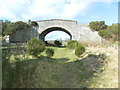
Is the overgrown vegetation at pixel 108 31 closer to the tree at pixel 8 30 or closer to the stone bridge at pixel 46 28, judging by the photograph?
the stone bridge at pixel 46 28

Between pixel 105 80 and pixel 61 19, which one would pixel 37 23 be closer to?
pixel 61 19

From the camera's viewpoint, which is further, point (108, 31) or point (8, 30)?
point (8, 30)

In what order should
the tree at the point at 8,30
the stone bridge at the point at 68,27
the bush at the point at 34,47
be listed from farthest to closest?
the tree at the point at 8,30, the stone bridge at the point at 68,27, the bush at the point at 34,47

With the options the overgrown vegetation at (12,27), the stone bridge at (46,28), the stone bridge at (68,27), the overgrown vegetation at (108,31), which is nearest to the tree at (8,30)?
the overgrown vegetation at (12,27)

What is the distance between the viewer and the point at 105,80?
4734 mm

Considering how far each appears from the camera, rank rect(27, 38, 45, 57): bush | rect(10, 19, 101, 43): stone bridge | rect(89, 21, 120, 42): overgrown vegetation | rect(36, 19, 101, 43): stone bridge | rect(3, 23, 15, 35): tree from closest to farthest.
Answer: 1. rect(27, 38, 45, 57): bush
2. rect(89, 21, 120, 42): overgrown vegetation
3. rect(36, 19, 101, 43): stone bridge
4. rect(3, 23, 15, 35): tree
5. rect(10, 19, 101, 43): stone bridge

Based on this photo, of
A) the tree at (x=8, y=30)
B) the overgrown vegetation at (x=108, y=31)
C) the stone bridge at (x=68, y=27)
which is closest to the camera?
the overgrown vegetation at (x=108, y=31)

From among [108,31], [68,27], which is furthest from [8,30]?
[108,31]

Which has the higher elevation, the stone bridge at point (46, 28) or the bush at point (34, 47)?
the stone bridge at point (46, 28)

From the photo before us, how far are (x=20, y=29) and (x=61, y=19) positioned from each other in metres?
7.32

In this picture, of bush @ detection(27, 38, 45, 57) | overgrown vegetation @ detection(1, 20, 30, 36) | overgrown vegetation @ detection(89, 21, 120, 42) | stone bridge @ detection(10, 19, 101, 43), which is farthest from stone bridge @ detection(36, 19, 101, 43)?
bush @ detection(27, 38, 45, 57)

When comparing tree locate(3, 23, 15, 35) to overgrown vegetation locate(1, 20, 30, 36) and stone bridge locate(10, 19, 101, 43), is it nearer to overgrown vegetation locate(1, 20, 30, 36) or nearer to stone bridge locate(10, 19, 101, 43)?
overgrown vegetation locate(1, 20, 30, 36)

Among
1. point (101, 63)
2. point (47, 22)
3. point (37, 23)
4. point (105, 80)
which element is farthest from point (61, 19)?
point (105, 80)

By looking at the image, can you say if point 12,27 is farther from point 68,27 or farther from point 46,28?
point 68,27
